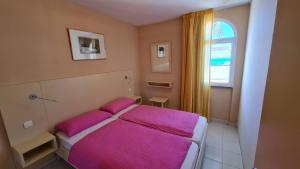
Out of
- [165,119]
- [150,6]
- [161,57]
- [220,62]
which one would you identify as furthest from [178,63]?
[165,119]

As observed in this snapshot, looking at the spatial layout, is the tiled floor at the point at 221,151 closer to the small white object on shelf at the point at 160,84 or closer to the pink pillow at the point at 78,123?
the pink pillow at the point at 78,123

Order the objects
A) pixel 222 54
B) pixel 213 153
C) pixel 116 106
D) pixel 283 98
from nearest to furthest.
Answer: pixel 283 98 < pixel 213 153 < pixel 116 106 < pixel 222 54

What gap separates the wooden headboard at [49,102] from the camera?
1.50m

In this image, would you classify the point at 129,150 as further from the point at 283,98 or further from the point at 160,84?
the point at 160,84

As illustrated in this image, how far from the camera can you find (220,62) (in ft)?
9.30

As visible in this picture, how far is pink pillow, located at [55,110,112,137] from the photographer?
1759 mm

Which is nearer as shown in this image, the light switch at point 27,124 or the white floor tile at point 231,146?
the light switch at point 27,124

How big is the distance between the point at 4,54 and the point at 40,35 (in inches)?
18.2

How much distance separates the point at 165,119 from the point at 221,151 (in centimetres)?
107

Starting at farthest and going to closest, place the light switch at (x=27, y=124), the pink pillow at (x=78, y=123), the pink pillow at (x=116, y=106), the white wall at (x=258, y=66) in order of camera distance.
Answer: the pink pillow at (x=116, y=106) → the pink pillow at (x=78, y=123) → the light switch at (x=27, y=124) → the white wall at (x=258, y=66)

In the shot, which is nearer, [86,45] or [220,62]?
[86,45]

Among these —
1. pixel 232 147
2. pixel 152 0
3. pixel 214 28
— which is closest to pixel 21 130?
pixel 152 0

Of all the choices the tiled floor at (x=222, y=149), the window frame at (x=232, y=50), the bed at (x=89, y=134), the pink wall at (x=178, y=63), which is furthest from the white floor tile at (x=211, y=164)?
the window frame at (x=232, y=50)

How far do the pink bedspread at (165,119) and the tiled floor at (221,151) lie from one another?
1.94 feet
